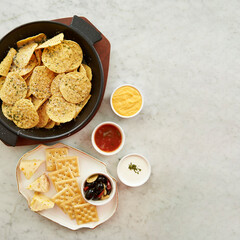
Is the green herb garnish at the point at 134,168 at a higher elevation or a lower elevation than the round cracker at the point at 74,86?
lower

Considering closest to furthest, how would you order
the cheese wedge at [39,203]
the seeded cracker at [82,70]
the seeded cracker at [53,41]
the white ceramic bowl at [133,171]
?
the seeded cracker at [53,41], the seeded cracker at [82,70], the cheese wedge at [39,203], the white ceramic bowl at [133,171]

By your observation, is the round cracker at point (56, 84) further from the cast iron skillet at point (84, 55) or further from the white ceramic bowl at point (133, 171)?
the white ceramic bowl at point (133, 171)

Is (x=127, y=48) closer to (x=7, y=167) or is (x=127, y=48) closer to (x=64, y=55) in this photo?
(x=64, y=55)

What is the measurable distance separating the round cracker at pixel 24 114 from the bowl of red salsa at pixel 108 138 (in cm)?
48

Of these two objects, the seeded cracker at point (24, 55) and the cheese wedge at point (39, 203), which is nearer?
the seeded cracker at point (24, 55)

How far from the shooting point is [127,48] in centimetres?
224

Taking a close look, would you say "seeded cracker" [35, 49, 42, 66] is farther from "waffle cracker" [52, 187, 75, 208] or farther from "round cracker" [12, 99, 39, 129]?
"waffle cracker" [52, 187, 75, 208]

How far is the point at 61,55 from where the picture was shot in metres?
1.91

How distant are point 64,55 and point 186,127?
3.71 feet

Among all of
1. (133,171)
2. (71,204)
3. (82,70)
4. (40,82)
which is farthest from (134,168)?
(40,82)

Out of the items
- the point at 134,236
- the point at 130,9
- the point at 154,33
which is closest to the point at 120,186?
the point at 134,236

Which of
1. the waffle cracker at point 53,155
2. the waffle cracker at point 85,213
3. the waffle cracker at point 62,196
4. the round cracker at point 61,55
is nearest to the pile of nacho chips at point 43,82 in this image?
the round cracker at point 61,55

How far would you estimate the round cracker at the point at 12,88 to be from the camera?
1850mm

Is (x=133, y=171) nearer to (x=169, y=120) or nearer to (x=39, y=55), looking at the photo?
(x=169, y=120)
